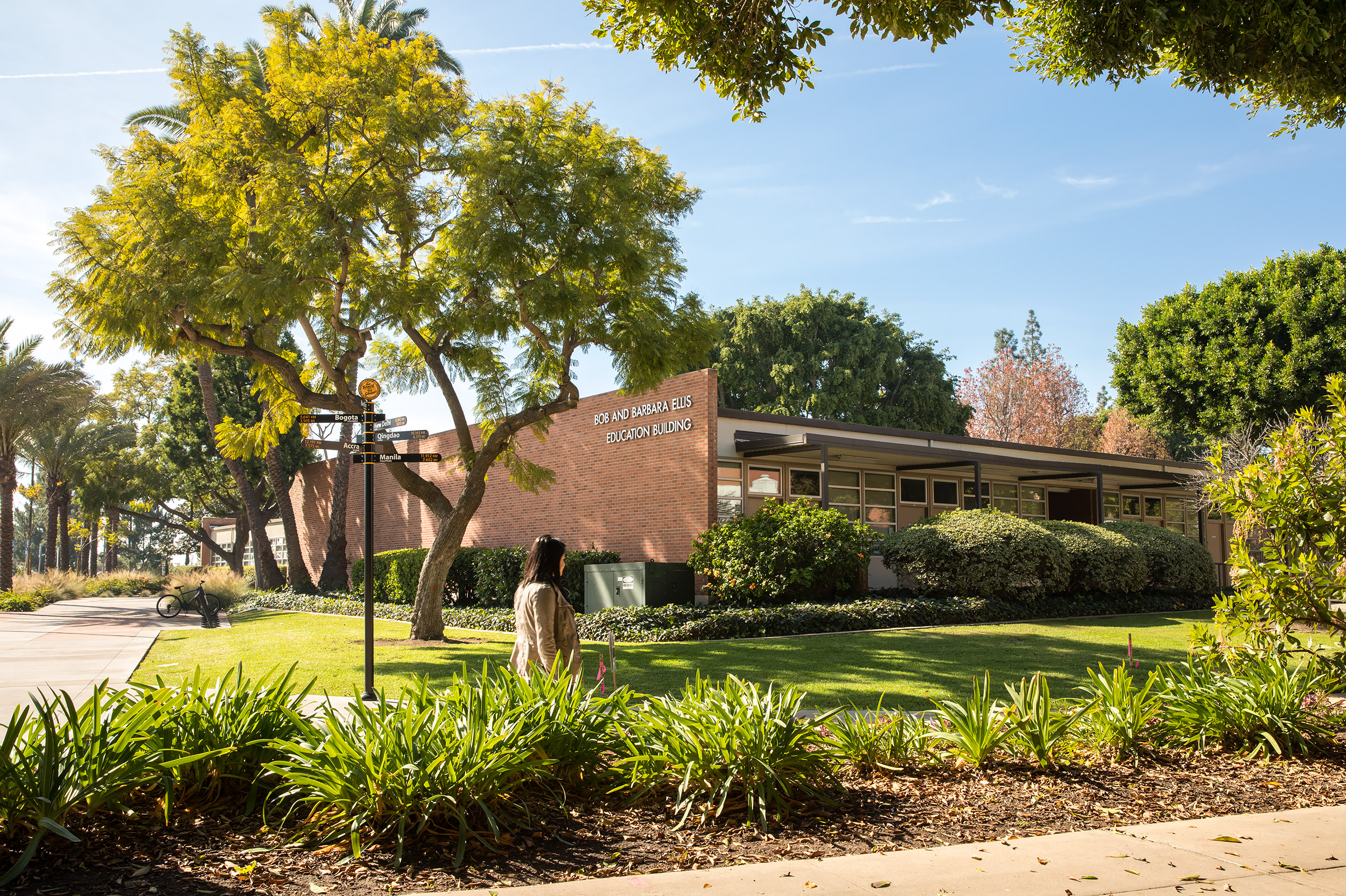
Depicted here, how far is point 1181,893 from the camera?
3670 mm

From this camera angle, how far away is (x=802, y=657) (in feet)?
38.3

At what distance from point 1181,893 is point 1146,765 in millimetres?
2156

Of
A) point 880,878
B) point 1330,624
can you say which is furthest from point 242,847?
point 1330,624

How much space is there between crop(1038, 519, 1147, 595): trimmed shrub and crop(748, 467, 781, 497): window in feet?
18.3

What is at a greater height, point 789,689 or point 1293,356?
point 1293,356

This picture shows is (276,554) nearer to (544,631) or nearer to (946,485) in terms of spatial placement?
(946,485)

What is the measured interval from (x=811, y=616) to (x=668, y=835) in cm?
1094

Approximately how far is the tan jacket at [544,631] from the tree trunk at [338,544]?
2417 centimetres

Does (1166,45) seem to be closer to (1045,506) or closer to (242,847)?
(242,847)

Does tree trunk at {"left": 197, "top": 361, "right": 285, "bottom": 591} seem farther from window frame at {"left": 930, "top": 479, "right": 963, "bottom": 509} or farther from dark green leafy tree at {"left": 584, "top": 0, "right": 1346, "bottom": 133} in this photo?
dark green leafy tree at {"left": 584, "top": 0, "right": 1346, "bottom": 133}

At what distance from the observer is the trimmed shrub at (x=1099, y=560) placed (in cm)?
1845

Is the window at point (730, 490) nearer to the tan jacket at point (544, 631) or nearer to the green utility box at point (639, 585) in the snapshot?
the green utility box at point (639, 585)

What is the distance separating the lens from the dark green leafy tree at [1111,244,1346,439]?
2258cm

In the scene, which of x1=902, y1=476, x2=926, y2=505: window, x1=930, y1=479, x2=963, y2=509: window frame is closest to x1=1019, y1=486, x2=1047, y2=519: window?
x1=930, y1=479, x2=963, y2=509: window frame
